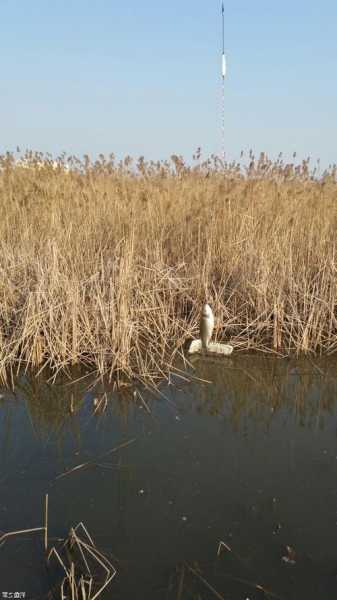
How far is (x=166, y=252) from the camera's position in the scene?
372cm

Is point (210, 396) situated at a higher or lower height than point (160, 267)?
lower

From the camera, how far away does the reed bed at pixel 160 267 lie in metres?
2.87

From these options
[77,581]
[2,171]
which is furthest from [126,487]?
[2,171]

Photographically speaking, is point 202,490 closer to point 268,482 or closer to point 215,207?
point 268,482

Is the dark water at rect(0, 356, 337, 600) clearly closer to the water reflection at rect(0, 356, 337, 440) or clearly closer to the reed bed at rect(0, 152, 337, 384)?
the water reflection at rect(0, 356, 337, 440)

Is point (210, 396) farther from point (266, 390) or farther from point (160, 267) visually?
point (160, 267)

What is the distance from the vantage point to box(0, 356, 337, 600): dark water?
57.5 inches

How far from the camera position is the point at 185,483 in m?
1.85

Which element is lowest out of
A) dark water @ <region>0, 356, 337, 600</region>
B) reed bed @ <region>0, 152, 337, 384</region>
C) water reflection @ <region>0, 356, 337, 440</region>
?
dark water @ <region>0, 356, 337, 600</region>

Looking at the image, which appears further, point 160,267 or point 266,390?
point 160,267

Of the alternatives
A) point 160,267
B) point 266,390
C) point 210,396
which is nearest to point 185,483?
point 210,396

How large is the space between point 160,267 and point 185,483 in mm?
1811

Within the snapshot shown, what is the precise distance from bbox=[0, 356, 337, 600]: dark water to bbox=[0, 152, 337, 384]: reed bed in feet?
1.22

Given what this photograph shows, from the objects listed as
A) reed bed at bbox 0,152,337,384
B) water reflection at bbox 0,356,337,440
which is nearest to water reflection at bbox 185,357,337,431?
water reflection at bbox 0,356,337,440
